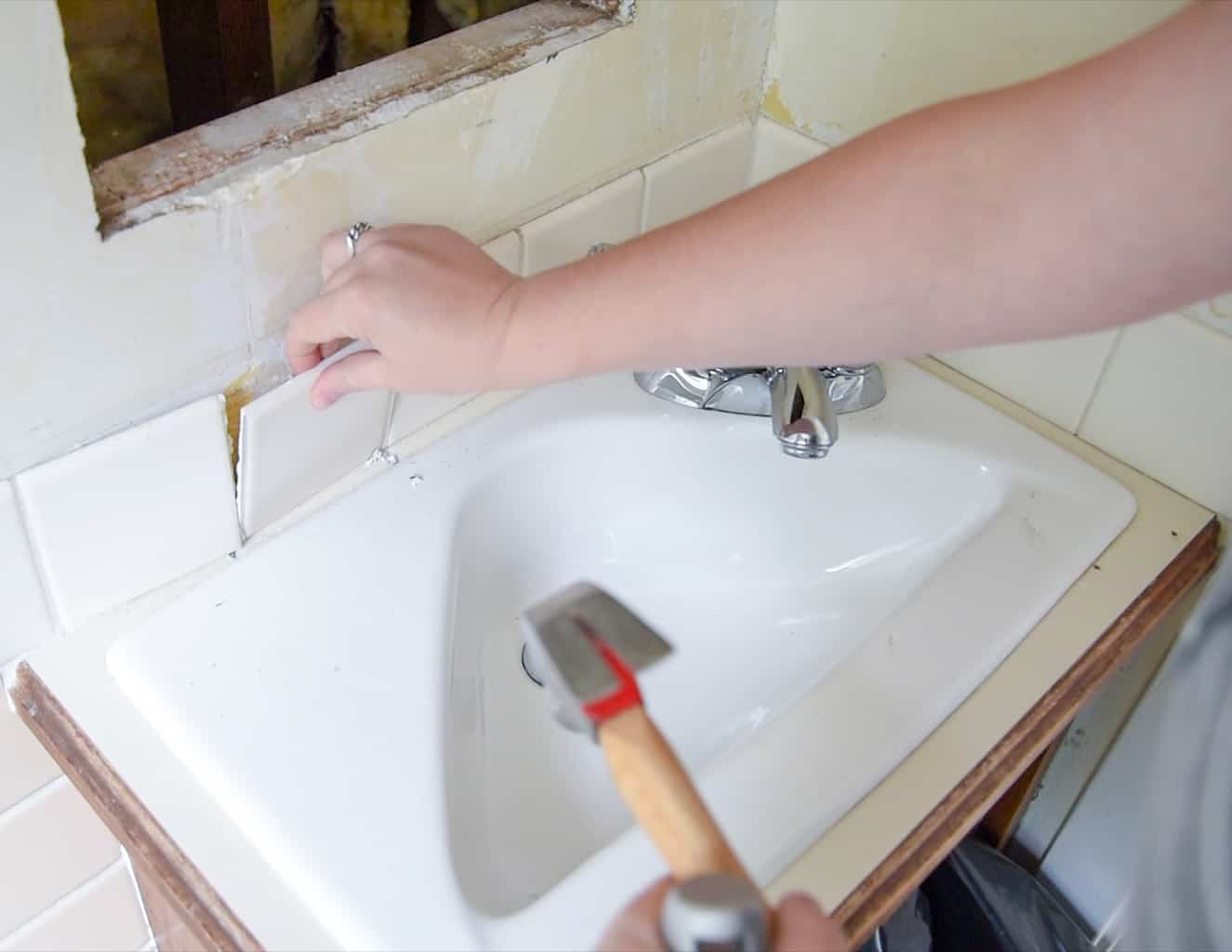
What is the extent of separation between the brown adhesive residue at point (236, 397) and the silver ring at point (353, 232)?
0.27ft

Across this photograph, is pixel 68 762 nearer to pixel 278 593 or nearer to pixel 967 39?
pixel 278 593

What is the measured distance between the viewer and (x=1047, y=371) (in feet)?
2.56

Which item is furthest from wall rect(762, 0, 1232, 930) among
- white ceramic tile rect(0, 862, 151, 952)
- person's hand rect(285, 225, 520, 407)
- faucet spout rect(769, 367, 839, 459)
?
white ceramic tile rect(0, 862, 151, 952)

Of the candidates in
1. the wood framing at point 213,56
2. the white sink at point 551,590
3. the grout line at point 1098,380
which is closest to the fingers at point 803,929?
the white sink at point 551,590

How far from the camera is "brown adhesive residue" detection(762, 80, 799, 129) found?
2.75 feet

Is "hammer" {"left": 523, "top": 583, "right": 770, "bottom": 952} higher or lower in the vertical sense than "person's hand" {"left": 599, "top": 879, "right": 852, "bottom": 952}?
higher

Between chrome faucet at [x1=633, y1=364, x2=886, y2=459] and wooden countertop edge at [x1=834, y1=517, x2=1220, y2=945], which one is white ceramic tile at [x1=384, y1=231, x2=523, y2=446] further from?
wooden countertop edge at [x1=834, y1=517, x2=1220, y2=945]

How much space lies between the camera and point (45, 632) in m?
0.59

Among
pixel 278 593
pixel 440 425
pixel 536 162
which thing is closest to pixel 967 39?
pixel 536 162

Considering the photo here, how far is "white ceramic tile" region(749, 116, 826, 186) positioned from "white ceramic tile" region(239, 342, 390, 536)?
0.36 meters

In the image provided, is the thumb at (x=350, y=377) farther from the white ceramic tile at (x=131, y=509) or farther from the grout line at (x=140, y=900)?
the grout line at (x=140, y=900)

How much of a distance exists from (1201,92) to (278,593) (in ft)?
1.60

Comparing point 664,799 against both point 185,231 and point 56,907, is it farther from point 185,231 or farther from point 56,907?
point 56,907

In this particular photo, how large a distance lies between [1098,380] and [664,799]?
530 mm
